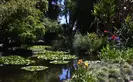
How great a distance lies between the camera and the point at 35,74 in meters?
14.2

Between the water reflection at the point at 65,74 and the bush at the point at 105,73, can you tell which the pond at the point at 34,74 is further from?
the bush at the point at 105,73

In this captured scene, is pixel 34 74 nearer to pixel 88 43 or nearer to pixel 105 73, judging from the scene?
pixel 105 73

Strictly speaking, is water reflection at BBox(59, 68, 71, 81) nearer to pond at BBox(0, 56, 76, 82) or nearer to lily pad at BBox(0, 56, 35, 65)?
pond at BBox(0, 56, 76, 82)

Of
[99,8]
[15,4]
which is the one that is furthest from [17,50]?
[99,8]

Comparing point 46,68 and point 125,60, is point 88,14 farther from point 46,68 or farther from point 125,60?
point 125,60

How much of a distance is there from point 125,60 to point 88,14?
23.7 metres

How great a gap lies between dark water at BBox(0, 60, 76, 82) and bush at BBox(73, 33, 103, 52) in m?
6.47

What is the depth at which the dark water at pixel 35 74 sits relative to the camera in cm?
1288

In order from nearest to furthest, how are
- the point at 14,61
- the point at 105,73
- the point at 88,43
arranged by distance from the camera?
the point at 105,73, the point at 14,61, the point at 88,43

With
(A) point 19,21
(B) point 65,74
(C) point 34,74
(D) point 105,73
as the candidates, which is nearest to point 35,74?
(C) point 34,74

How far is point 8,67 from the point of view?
1655 cm

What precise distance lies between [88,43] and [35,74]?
983 centimetres

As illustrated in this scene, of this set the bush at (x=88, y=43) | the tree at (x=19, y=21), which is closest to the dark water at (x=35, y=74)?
the tree at (x=19, y=21)

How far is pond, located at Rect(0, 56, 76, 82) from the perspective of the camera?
12.9 meters
